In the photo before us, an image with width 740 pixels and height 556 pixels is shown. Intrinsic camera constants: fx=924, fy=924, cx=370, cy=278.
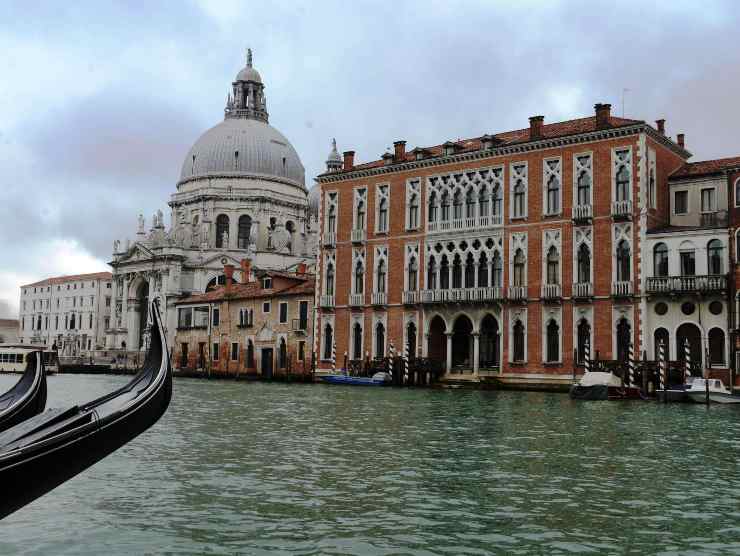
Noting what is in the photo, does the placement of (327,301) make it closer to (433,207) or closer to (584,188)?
(433,207)

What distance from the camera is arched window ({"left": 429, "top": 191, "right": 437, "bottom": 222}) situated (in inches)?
1337

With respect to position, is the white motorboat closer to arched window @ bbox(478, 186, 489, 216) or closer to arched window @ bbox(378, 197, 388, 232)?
arched window @ bbox(478, 186, 489, 216)

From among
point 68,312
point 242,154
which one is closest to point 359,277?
point 242,154

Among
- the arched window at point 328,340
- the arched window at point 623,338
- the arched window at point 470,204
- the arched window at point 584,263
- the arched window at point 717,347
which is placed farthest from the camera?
the arched window at point 328,340

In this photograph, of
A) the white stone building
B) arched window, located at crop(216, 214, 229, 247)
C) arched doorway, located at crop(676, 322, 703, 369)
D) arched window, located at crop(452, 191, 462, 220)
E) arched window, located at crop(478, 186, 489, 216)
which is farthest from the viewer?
the white stone building

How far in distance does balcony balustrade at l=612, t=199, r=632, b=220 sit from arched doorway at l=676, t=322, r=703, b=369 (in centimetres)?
380

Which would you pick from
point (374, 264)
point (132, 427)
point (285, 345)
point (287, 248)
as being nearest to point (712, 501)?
point (132, 427)

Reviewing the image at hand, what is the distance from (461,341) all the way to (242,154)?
35864 mm

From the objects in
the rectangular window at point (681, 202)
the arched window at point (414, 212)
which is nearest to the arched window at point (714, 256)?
the rectangular window at point (681, 202)

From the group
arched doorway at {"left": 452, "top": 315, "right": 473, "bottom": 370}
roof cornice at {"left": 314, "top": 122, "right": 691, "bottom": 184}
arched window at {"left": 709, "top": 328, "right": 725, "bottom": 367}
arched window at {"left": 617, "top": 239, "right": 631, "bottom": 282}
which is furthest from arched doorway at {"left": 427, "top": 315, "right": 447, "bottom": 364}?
arched window at {"left": 709, "top": 328, "right": 725, "bottom": 367}

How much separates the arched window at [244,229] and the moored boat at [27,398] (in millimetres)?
53923

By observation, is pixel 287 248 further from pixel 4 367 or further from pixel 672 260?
pixel 672 260

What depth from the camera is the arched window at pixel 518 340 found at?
3116cm

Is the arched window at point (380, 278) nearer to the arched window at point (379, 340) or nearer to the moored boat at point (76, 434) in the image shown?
the arched window at point (379, 340)
